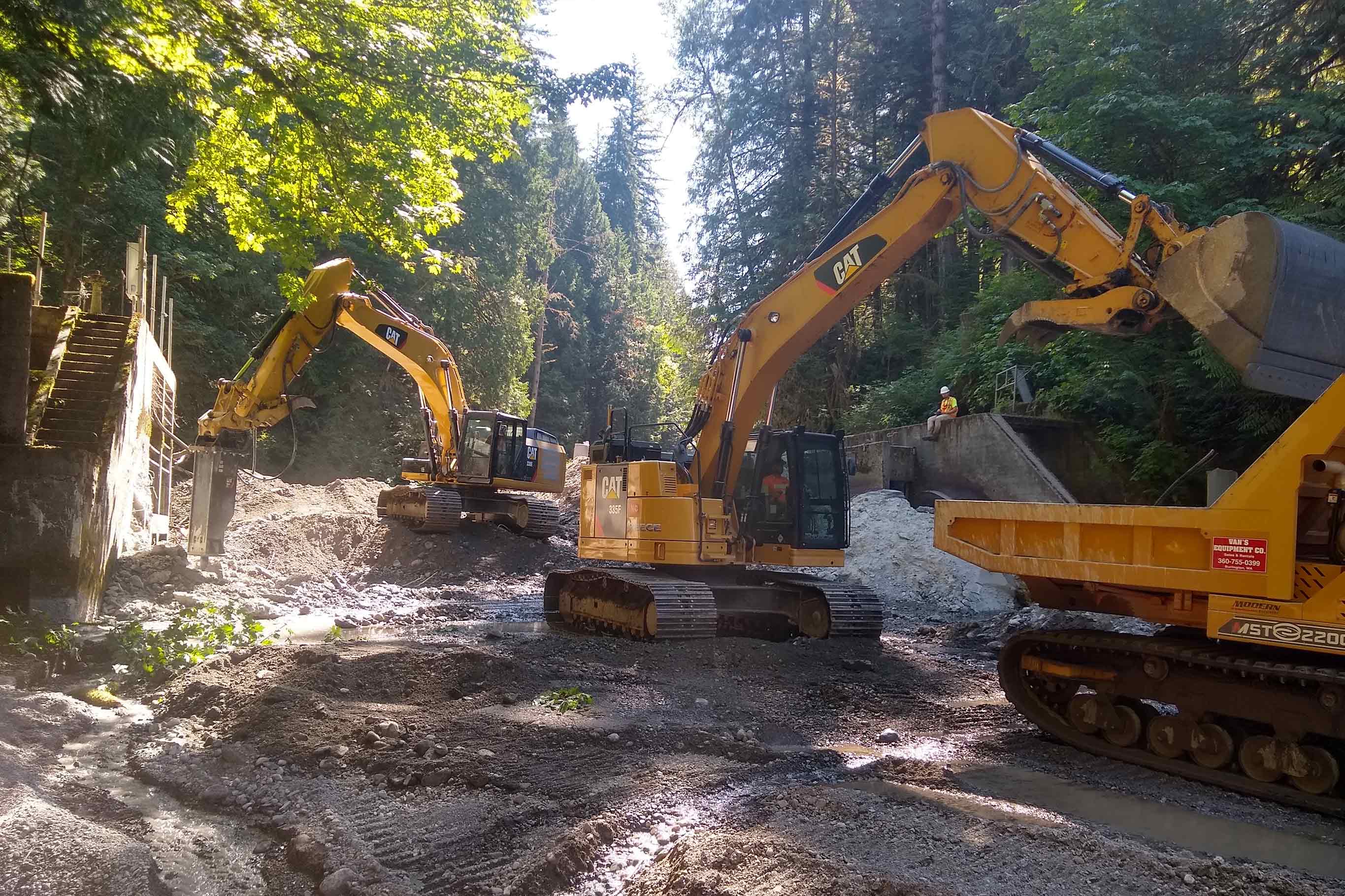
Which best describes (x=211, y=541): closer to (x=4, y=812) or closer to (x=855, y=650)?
(x=855, y=650)

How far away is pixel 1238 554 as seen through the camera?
16.9 ft

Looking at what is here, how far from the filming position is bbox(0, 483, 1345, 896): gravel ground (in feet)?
11.9

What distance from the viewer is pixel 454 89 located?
1027cm

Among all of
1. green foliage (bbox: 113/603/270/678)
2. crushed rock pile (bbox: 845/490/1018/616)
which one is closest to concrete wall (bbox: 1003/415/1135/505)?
crushed rock pile (bbox: 845/490/1018/616)

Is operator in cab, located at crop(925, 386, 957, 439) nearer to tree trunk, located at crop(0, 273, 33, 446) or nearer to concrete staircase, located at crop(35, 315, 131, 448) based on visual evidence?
concrete staircase, located at crop(35, 315, 131, 448)

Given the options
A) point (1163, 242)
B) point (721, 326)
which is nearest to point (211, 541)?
point (1163, 242)

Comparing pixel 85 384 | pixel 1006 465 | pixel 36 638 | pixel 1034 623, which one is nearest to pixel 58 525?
pixel 36 638

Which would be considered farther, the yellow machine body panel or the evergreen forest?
the yellow machine body panel

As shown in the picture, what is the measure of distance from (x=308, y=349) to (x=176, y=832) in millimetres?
12621

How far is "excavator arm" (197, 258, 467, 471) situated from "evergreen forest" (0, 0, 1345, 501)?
1826mm

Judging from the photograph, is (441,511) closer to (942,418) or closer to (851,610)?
(942,418)

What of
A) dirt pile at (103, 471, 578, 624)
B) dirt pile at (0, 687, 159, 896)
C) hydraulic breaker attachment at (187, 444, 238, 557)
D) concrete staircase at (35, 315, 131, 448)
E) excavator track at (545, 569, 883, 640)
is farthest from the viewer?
hydraulic breaker attachment at (187, 444, 238, 557)

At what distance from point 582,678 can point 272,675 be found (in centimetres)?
235

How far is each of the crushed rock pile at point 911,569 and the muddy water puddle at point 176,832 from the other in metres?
9.72
